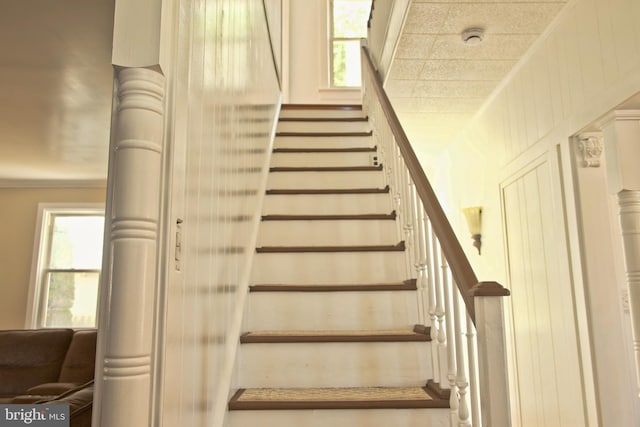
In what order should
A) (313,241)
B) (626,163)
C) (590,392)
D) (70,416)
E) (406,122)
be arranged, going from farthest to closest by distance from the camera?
(406,122) → (313,241) → (590,392) → (626,163) → (70,416)

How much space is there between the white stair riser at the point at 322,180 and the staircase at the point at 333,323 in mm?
119

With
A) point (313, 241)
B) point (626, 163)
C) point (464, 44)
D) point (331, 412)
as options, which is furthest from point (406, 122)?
point (331, 412)

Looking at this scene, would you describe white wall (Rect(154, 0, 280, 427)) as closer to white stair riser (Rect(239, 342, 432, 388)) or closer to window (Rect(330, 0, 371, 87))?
white stair riser (Rect(239, 342, 432, 388))

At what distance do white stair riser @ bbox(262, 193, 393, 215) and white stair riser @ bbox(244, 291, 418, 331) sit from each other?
815 millimetres

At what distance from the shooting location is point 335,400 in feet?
5.47

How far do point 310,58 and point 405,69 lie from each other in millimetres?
2797

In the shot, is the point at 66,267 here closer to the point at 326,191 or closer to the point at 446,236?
the point at 326,191

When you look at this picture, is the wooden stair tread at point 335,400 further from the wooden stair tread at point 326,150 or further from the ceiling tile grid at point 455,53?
the wooden stair tread at point 326,150

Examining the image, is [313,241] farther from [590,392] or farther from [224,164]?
[590,392]

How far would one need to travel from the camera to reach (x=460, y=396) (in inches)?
58.2

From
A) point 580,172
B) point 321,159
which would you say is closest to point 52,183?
point 321,159

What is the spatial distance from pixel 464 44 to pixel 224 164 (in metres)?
1.78

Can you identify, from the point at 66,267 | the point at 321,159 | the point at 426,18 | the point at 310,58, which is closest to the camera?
the point at 426,18

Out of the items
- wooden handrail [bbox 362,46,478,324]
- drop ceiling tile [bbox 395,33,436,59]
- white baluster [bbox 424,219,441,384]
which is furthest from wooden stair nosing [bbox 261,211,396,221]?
drop ceiling tile [bbox 395,33,436,59]
